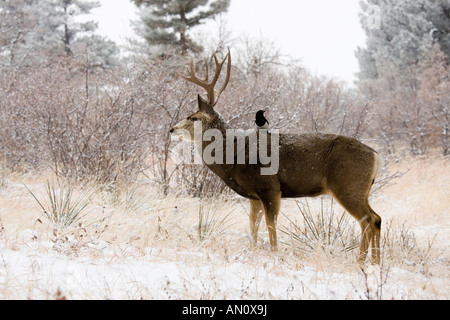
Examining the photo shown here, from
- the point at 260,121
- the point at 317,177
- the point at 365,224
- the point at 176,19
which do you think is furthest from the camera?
the point at 176,19

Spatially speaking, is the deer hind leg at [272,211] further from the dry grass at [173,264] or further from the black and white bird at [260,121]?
the black and white bird at [260,121]

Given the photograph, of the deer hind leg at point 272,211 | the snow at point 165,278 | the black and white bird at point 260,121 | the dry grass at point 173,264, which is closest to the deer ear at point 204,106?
the black and white bird at point 260,121

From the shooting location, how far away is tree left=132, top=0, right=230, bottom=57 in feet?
64.6

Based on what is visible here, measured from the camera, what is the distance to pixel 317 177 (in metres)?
4.80

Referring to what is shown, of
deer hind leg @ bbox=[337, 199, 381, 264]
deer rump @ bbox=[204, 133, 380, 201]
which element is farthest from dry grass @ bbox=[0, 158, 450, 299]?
deer rump @ bbox=[204, 133, 380, 201]

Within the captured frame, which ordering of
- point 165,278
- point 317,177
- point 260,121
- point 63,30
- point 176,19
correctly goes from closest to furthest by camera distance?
point 165,278 < point 317,177 < point 260,121 < point 176,19 < point 63,30

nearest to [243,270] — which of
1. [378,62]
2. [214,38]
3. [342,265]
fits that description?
[342,265]

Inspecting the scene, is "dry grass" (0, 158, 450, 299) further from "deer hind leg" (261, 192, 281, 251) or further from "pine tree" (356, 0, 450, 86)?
"pine tree" (356, 0, 450, 86)

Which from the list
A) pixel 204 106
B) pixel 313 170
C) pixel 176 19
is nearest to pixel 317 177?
pixel 313 170

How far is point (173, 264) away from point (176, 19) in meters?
17.7

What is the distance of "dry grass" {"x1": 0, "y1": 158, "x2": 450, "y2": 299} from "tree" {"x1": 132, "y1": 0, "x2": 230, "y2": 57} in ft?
46.4

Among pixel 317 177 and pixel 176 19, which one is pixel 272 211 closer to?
pixel 317 177

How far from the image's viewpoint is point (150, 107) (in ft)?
28.6

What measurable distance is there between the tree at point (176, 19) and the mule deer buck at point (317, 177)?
15.6m
